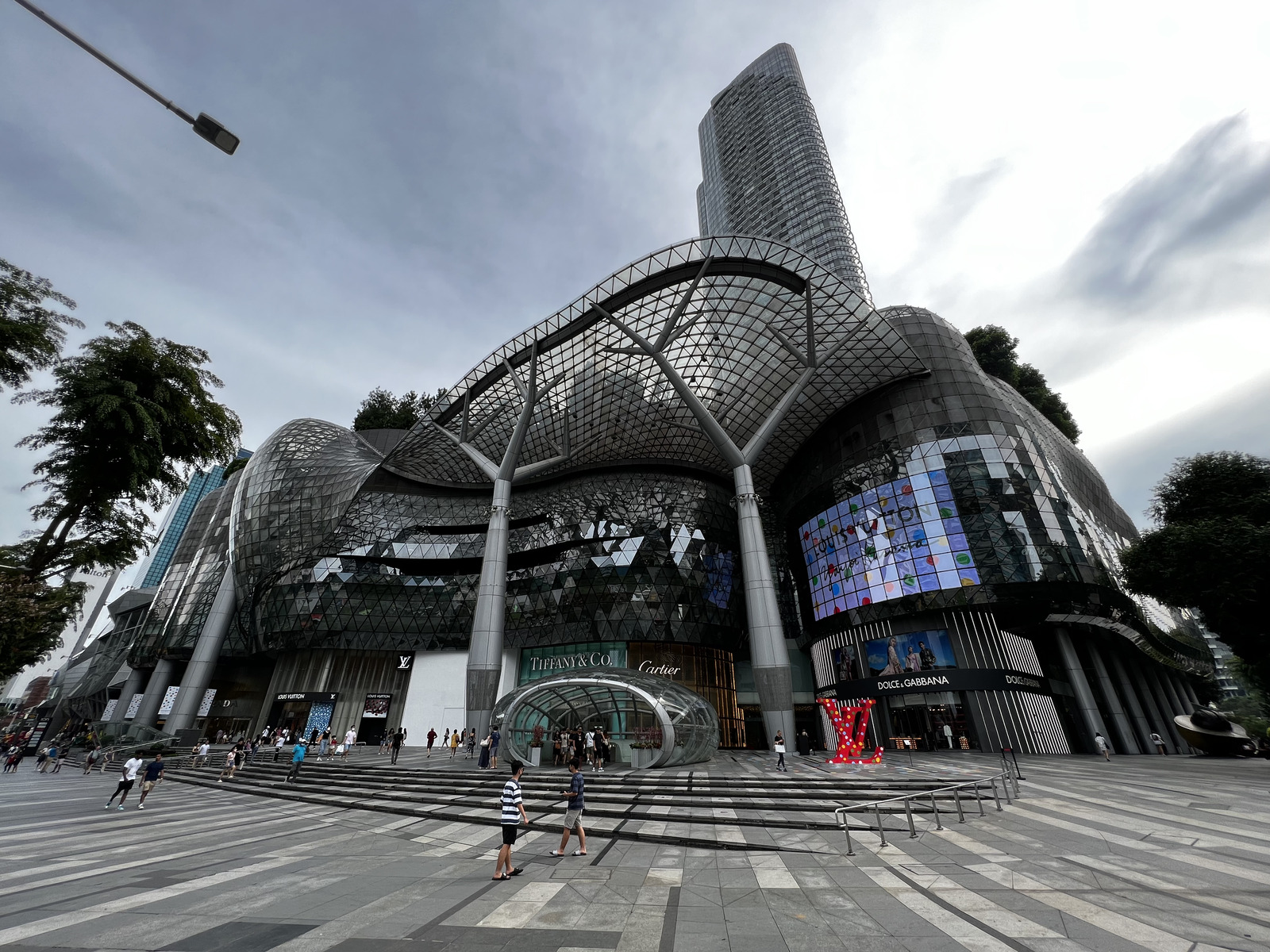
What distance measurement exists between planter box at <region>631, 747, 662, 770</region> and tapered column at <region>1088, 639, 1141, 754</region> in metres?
34.7

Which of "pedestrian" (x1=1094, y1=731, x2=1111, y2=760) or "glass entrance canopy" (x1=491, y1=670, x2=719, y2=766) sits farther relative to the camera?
"pedestrian" (x1=1094, y1=731, x2=1111, y2=760)

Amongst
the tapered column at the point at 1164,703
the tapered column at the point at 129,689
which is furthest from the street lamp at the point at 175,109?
the tapered column at the point at 1164,703

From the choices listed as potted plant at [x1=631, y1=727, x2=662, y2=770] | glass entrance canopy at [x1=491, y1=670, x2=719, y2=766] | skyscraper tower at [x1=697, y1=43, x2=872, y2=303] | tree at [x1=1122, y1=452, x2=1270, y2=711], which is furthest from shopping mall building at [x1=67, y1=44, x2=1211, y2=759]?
skyscraper tower at [x1=697, y1=43, x2=872, y2=303]

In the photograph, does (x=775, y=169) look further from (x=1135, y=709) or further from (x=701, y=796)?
(x=701, y=796)

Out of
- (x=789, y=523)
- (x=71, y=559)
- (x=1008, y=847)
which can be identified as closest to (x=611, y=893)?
(x=1008, y=847)

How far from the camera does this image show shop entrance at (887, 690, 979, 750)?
31.8 m

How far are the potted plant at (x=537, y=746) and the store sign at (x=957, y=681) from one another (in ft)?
79.2

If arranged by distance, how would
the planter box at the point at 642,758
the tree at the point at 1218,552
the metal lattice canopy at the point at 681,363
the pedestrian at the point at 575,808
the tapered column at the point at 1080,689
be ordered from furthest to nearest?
1. the metal lattice canopy at the point at 681,363
2. the tapered column at the point at 1080,689
3. the tree at the point at 1218,552
4. the planter box at the point at 642,758
5. the pedestrian at the point at 575,808

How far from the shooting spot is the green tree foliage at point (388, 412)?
70.3 metres

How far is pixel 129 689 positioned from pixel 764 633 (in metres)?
59.1

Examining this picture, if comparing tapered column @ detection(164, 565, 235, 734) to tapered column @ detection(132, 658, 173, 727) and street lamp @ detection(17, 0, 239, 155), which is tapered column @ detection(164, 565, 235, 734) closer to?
tapered column @ detection(132, 658, 173, 727)

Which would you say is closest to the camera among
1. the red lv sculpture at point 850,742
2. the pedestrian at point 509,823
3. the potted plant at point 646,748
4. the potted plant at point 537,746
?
the pedestrian at point 509,823

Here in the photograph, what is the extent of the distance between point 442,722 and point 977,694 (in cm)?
4089

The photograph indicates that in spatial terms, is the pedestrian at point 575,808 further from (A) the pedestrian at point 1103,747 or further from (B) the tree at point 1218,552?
(B) the tree at point 1218,552
